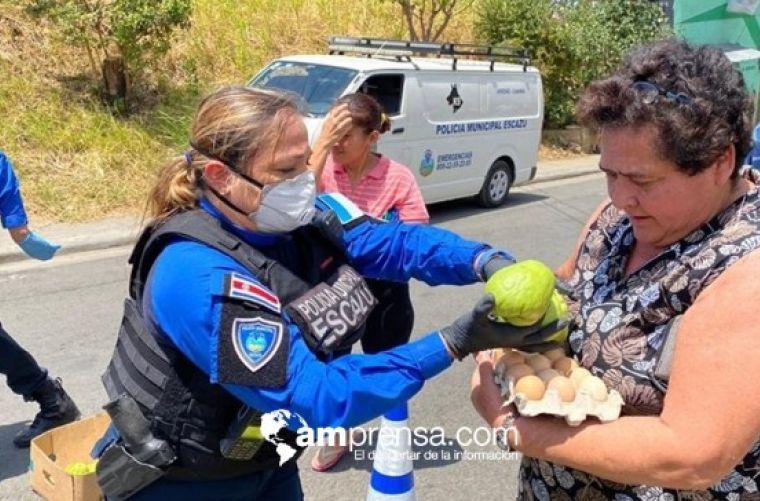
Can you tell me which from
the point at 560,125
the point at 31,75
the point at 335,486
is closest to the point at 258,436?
the point at 335,486

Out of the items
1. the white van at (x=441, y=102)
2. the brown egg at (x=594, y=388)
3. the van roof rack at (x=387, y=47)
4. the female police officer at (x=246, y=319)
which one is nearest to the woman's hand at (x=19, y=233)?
the female police officer at (x=246, y=319)

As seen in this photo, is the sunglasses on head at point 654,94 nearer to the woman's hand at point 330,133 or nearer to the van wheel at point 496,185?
the woman's hand at point 330,133

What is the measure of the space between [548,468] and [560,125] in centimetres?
1342

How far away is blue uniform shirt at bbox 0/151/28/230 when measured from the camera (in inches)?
153

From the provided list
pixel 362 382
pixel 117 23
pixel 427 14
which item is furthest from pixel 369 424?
pixel 427 14

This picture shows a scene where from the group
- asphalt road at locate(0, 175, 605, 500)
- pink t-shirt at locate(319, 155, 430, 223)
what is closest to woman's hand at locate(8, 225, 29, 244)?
asphalt road at locate(0, 175, 605, 500)

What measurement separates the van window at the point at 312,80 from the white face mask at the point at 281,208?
587 centimetres

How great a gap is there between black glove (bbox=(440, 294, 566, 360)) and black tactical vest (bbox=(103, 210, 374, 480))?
1.38 feet

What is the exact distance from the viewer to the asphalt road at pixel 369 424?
3656mm

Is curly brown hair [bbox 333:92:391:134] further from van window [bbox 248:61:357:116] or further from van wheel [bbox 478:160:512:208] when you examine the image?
van wheel [bbox 478:160:512:208]

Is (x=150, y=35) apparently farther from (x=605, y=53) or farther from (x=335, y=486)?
(x=605, y=53)

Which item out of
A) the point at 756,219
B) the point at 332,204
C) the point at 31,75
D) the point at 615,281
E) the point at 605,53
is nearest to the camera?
the point at 756,219

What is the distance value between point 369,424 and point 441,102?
5.59 meters

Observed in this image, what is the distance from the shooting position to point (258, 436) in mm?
1895
